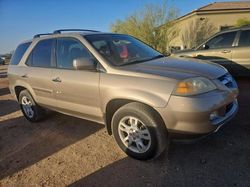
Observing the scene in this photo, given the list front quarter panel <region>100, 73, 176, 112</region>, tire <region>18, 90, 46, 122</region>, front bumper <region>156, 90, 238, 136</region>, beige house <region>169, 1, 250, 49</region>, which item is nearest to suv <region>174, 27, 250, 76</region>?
front bumper <region>156, 90, 238, 136</region>

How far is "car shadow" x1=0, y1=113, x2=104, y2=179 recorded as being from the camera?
11.8 ft

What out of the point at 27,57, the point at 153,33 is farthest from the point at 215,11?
the point at 27,57

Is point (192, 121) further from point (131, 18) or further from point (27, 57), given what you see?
point (131, 18)

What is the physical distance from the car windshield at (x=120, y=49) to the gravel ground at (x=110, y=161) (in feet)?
4.53

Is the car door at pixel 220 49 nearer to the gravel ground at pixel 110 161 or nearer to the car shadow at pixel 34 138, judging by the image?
the gravel ground at pixel 110 161

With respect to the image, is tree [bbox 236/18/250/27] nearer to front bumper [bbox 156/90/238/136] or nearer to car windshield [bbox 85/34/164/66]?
car windshield [bbox 85/34/164/66]

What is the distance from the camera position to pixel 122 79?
10.2ft

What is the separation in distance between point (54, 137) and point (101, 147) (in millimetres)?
1100

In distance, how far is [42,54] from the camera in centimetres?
452

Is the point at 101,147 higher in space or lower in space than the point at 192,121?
lower

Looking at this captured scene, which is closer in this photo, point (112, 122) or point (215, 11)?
point (112, 122)

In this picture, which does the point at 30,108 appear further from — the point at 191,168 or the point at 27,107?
the point at 191,168

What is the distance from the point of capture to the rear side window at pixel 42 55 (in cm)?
432

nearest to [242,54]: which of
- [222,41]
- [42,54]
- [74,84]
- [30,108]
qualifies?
[222,41]
